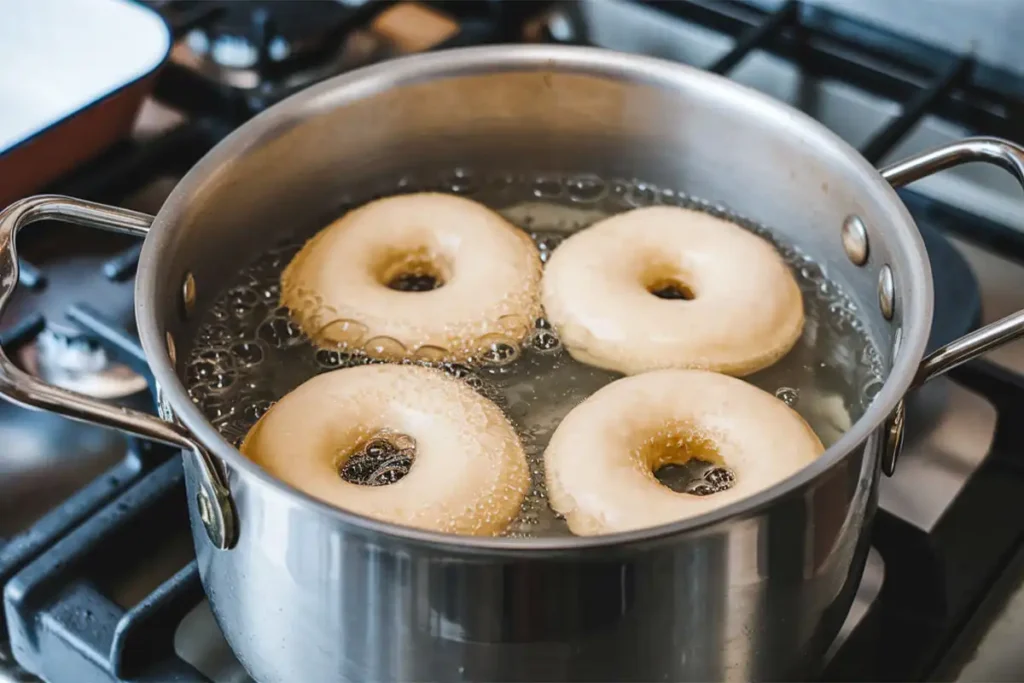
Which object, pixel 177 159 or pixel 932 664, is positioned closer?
pixel 932 664

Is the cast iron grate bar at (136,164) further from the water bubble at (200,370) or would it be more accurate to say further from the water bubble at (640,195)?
the water bubble at (640,195)

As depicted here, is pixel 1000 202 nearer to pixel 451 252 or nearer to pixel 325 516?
pixel 451 252

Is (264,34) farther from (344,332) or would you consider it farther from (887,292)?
(887,292)

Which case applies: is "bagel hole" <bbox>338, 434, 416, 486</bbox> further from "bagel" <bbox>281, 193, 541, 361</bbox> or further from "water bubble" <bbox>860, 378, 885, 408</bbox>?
"water bubble" <bbox>860, 378, 885, 408</bbox>

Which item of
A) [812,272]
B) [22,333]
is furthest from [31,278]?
[812,272]

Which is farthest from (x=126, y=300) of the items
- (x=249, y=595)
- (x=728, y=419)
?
(x=728, y=419)
